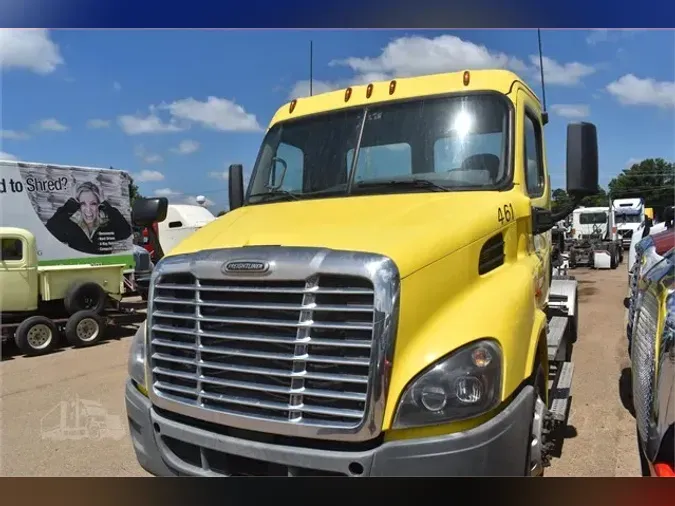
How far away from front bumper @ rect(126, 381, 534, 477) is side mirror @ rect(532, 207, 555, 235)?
1.23m

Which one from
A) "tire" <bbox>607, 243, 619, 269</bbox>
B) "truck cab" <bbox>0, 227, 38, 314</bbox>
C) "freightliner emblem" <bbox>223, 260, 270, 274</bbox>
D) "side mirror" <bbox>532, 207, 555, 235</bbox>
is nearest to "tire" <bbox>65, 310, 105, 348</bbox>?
"truck cab" <bbox>0, 227, 38, 314</bbox>

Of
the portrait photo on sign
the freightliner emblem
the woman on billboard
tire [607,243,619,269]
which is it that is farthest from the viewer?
tire [607,243,619,269]

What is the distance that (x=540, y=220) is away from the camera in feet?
11.6

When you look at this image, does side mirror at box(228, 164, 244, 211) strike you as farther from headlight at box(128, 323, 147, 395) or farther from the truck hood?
headlight at box(128, 323, 147, 395)

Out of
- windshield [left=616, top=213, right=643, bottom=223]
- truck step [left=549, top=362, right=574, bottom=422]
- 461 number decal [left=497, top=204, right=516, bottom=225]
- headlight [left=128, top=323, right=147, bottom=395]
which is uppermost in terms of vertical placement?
461 number decal [left=497, top=204, right=516, bottom=225]

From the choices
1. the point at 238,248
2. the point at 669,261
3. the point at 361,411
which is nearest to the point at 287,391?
the point at 361,411

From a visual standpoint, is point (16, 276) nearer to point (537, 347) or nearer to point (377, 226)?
point (377, 226)

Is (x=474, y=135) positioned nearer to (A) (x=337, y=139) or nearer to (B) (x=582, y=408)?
(A) (x=337, y=139)

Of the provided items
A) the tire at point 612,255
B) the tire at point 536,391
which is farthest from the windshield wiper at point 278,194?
the tire at point 612,255

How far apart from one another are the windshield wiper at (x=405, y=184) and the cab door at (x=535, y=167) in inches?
20.1

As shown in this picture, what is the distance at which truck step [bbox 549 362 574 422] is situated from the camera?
133 inches

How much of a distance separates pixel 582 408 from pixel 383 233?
3094 millimetres

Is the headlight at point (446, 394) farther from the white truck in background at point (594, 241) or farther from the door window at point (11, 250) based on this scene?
the white truck in background at point (594, 241)

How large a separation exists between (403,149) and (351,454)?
186cm
